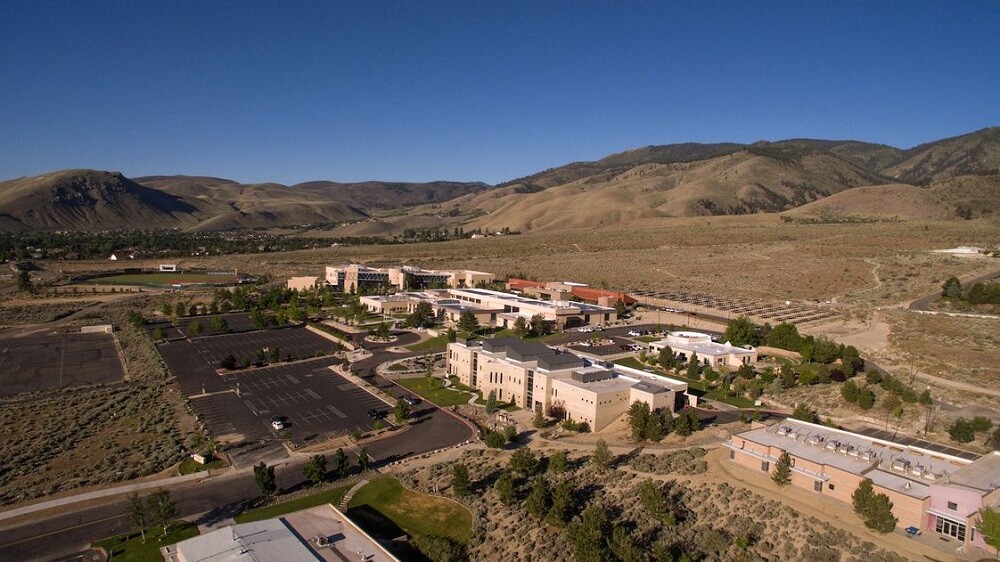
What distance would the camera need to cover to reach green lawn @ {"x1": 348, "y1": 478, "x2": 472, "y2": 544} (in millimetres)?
24234

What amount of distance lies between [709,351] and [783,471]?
889 inches

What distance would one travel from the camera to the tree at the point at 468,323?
57.2 m

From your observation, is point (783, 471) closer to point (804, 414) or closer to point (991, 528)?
point (991, 528)

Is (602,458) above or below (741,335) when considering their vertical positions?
below

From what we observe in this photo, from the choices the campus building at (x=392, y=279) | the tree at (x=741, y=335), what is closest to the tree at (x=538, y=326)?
the tree at (x=741, y=335)

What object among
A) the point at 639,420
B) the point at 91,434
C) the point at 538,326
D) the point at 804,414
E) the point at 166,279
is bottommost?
the point at 91,434

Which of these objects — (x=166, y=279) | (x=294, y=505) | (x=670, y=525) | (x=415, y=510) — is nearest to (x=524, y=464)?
(x=415, y=510)

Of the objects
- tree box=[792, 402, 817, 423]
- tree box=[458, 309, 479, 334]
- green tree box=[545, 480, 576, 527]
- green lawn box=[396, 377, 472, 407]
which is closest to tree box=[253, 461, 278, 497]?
green tree box=[545, 480, 576, 527]

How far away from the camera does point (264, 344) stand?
53.8 meters

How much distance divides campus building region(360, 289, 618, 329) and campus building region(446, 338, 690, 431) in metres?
17.3

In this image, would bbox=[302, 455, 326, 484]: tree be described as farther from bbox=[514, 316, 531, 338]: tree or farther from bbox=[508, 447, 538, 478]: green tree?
bbox=[514, 316, 531, 338]: tree

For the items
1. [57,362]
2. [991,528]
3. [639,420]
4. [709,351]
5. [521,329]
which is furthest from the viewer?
[521,329]

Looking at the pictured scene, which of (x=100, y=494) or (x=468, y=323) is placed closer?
(x=100, y=494)

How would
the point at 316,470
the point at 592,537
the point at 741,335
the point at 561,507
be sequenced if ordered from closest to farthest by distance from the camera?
1. the point at 592,537
2. the point at 561,507
3. the point at 316,470
4. the point at 741,335
